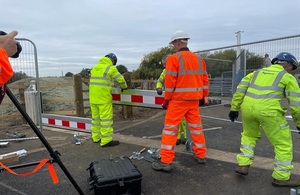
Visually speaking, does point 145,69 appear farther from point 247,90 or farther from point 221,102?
point 247,90

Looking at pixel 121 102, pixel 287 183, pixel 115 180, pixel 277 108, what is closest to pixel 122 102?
pixel 121 102

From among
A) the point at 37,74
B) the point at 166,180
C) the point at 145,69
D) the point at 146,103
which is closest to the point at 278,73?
the point at 166,180

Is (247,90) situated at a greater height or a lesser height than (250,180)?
greater

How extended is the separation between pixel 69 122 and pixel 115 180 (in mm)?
3770

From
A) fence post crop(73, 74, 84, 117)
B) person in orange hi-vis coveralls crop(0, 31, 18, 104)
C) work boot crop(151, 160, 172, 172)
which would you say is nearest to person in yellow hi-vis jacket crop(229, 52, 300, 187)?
work boot crop(151, 160, 172, 172)

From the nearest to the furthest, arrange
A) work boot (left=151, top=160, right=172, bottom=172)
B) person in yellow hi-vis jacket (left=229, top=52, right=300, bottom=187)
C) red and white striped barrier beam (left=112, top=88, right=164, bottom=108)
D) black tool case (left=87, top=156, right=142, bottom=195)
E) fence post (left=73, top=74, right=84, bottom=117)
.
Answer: black tool case (left=87, top=156, right=142, bottom=195) < person in yellow hi-vis jacket (left=229, top=52, right=300, bottom=187) < work boot (left=151, top=160, right=172, bottom=172) < red and white striped barrier beam (left=112, top=88, right=164, bottom=108) < fence post (left=73, top=74, right=84, bottom=117)

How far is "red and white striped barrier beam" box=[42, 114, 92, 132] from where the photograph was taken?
6.27m

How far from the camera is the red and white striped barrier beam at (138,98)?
526 centimetres

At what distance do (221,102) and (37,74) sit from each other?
567cm

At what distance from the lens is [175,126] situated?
4.01 meters

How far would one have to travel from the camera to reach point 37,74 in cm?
565

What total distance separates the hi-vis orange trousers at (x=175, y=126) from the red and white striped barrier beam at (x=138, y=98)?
1.06 m

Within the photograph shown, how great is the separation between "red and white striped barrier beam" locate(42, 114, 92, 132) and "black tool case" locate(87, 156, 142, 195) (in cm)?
290

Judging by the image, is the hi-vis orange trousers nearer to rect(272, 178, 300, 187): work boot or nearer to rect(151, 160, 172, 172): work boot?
rect(151, 160, 172, 172): work boot
